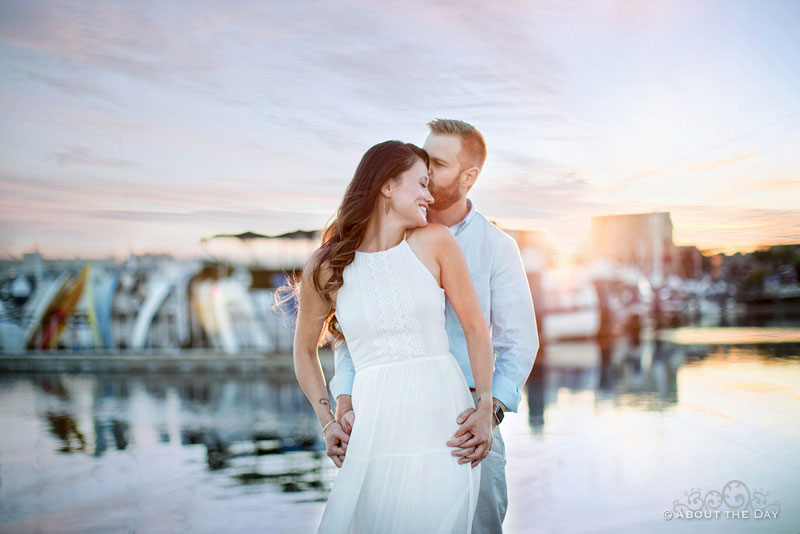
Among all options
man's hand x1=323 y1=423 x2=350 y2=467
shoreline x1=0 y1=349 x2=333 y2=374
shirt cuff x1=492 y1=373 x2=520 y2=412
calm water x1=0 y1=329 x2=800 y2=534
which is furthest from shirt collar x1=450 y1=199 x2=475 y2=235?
shoreline x1=0 y1=349 x2=333 y2=374

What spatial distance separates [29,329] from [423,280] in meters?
20.2

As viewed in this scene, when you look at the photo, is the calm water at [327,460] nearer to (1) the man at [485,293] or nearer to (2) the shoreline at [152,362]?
(1) the man at [485,293]

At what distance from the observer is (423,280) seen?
179 centimetres

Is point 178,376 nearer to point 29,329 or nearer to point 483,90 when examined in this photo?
point 29,329

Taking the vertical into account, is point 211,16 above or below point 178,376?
above

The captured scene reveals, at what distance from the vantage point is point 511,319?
2.08 metres

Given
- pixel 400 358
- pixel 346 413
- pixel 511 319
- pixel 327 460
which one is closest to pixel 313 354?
pixel 346 413

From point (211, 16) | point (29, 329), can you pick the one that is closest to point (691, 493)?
point (211, 16)

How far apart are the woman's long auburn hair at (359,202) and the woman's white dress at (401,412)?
0.05 meters

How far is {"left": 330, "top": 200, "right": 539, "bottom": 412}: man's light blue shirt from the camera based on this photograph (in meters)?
2.03

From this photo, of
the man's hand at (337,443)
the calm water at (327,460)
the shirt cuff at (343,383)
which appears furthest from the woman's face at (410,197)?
the calm water at (327,460)

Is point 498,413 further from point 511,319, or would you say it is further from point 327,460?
point 327,460
